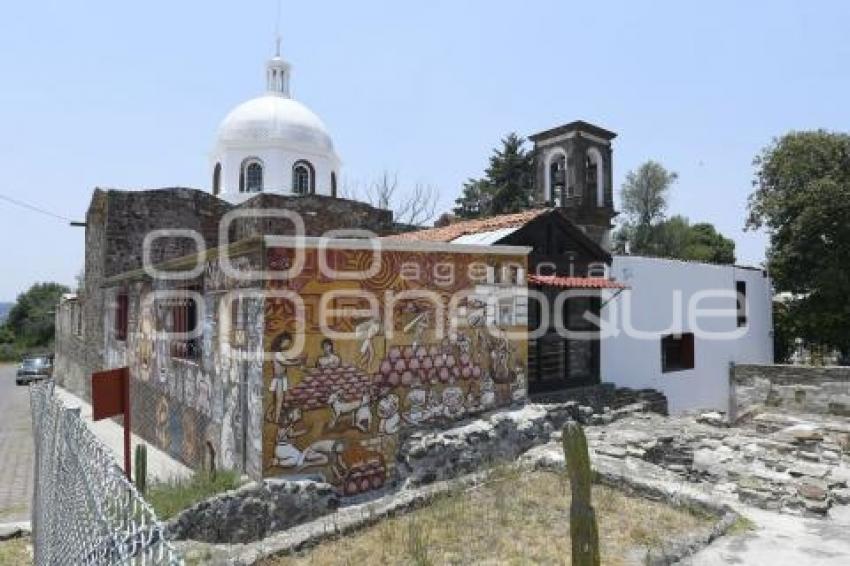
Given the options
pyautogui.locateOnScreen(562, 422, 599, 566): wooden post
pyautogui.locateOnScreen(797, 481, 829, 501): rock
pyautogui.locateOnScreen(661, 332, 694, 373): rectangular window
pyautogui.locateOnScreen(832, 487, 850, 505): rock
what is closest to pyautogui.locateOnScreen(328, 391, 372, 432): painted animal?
pyautogui.locateOnScreen(562, 422, 599, 566): wooden post

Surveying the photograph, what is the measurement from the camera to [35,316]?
51.4 meters

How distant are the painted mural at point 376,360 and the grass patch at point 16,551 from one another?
10.3 ft

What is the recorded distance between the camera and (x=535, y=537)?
645 centimetres

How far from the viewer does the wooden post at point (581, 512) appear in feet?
15.3

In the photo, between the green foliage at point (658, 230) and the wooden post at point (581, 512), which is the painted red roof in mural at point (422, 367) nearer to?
the wooden post at point (581, 512)

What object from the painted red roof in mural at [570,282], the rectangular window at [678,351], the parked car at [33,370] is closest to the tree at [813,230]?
the rectangular window at [678,351]

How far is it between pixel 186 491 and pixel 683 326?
14.5m

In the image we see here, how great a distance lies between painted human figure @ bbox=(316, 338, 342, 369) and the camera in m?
9.22

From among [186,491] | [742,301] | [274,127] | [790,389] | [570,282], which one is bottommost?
[186,491]

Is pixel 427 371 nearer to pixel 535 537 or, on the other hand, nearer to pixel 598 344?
pixel 535 537

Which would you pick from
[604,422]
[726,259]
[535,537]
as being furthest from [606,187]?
[726,259]

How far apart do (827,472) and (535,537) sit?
16.4ft

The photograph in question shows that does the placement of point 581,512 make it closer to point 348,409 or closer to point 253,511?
point 253,511

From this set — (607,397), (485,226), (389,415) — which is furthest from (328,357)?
(607,397)
